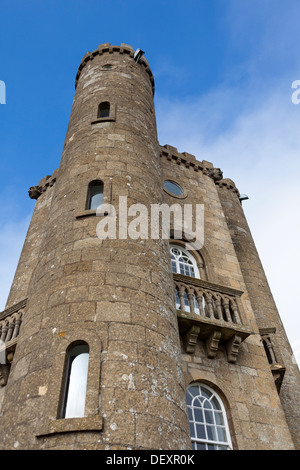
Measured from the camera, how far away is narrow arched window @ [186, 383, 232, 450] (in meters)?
7.93

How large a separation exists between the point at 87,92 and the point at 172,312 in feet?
27.0

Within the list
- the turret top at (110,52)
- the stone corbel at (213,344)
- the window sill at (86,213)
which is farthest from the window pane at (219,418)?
the turret top at (110,52)

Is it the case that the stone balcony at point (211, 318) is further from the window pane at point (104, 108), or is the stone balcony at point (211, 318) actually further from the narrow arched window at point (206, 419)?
the window pane at point (104, 108)

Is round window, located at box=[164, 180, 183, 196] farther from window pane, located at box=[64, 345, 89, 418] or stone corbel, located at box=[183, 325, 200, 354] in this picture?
window pane, located at box=[64, 345, 89, 418]

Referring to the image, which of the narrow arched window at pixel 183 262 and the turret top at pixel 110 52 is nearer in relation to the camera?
the narrow arched window at pixel 183 262

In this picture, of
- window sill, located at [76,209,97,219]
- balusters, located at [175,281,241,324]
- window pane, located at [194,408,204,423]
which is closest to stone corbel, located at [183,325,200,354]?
balusters, located at [175,281,241,324]

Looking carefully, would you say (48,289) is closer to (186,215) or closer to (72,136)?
(72,136)

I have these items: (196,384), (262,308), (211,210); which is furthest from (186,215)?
(196,384)

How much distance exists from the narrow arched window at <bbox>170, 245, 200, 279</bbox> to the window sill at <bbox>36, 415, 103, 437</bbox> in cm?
689

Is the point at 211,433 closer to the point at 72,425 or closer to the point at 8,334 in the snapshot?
the point at 72,425

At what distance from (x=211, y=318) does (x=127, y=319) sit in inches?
150

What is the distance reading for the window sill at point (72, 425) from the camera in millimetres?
4645

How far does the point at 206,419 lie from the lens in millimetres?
8281

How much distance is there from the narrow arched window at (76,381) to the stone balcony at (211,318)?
3.53 m
